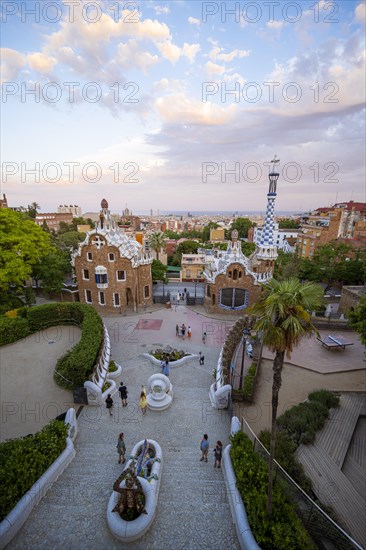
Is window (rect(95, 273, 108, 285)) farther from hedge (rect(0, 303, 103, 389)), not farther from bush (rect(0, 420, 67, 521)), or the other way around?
bush (rect(0, 420, 67, 521))

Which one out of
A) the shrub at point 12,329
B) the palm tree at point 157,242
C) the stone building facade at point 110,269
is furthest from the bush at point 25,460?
the palm tree at point 157,242

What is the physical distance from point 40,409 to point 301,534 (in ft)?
40.6

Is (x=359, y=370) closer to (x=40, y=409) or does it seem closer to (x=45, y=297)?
(x=40, y=409)

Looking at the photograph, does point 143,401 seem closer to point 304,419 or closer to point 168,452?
point 168,452

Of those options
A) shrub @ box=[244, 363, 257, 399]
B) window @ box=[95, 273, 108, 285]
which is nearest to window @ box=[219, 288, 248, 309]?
window @ box=[95, 273, 108, 285]

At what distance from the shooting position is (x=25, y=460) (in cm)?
850

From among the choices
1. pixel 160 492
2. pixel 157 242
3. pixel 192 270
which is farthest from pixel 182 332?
pixel 157 242

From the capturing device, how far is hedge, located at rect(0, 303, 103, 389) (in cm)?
1387

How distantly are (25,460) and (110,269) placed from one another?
21.4 metres

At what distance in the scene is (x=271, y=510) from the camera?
7.36 m

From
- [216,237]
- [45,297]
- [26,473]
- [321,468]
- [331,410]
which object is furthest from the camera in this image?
[216,237]

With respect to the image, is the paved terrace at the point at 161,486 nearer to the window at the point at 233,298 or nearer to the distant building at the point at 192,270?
the window at the point at 233,298

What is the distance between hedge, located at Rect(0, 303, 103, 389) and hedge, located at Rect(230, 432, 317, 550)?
8684 millimetres

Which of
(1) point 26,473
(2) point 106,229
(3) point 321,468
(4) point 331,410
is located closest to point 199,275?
(2) point 106,229
